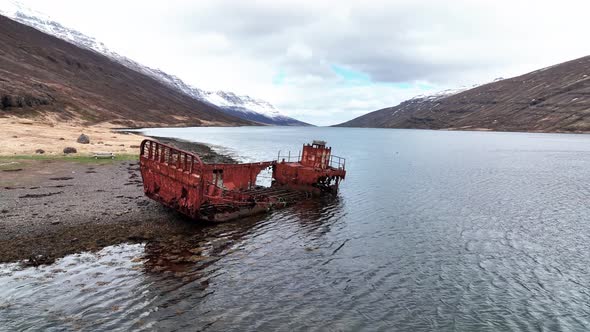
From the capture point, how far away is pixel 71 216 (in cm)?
2284

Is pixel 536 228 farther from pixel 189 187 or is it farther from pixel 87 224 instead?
pixel 87 224

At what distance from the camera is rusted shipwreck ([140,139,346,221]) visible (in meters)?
23.8

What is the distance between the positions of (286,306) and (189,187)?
37.1ft

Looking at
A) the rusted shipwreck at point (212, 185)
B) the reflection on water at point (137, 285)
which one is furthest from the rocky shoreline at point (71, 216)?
the rusted shipwreck at point (212, 185)

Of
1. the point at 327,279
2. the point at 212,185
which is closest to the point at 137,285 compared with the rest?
the point at 327,279

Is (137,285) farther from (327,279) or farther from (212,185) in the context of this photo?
(212,185)

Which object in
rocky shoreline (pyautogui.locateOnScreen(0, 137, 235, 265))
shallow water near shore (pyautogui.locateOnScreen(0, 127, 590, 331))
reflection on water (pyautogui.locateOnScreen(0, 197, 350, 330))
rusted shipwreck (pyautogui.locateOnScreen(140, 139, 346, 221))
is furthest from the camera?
rusted shipwreck (pyautogui.locateOnScreen(140, 139, 346, 221))

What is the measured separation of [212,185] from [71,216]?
826 centimetres

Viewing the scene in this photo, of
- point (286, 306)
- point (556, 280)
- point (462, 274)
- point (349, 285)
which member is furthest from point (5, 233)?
point (556, 280)

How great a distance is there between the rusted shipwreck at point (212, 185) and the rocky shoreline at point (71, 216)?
143cm

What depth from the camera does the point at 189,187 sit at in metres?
23.7

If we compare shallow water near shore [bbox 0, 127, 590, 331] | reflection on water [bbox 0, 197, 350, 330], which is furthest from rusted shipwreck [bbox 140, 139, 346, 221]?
reflection on water [bbox 0, 197, 350, 330]

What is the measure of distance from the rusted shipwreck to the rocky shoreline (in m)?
1.43

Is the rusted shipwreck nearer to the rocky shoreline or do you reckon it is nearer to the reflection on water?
the rocky shoreline
